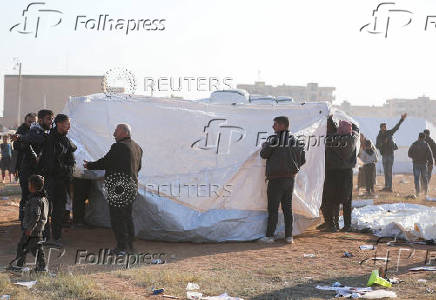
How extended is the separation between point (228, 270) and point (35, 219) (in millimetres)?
2380

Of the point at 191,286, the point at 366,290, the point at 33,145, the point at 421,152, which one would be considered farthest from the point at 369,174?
the point at 191,286

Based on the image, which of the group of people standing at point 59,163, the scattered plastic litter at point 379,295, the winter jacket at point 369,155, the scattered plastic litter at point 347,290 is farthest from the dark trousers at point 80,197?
the winter jacket at point 369,155

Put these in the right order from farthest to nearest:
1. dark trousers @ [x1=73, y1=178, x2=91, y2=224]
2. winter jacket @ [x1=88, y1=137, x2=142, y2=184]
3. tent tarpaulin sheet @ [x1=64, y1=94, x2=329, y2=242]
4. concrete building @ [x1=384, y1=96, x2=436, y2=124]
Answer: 1. concrete building @ [x1=384, y1=96, x2=436, y2=124]
2. dark trousers @ [x1=73, y1=178, x2=91, y2=224]
3. tent tarpaulin sheet @ [x1=64, y1=94, x2=329, y2=242]
4. winter jacket @ [x1=88, y1=137, x2=142, y2=184]

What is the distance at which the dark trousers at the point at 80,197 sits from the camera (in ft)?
36.0

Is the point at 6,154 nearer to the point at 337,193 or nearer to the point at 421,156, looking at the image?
the point at 337,193

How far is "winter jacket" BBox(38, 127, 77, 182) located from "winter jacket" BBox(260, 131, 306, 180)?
290 centimetres

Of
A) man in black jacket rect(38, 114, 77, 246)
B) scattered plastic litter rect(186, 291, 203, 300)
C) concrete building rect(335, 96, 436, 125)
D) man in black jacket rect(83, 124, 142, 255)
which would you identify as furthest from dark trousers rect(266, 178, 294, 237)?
concrete building rect(335, 96, 436, 125)

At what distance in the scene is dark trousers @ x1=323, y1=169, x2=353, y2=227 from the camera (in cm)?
1112

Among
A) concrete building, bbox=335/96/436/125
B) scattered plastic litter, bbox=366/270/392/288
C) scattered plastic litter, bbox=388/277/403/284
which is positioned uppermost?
concrete building, bbox=335/96/436/125

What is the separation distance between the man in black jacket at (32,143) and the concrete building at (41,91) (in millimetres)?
39076

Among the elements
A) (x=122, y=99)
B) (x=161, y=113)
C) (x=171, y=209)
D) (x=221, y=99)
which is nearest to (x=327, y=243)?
(x=171, y=209)

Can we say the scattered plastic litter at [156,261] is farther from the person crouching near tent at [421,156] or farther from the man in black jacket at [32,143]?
the person crouching near tent at [421,156]

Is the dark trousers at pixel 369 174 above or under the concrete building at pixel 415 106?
under

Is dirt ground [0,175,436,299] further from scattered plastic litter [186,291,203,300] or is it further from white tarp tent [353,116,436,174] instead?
white tarp tent [353,116,436,174]
